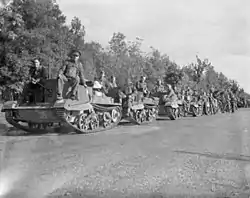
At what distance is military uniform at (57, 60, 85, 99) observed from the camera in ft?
36.4

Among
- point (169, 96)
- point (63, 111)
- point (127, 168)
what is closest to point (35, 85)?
point (63, 111)

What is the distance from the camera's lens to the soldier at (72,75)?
1105cm

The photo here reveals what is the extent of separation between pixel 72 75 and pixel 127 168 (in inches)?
226

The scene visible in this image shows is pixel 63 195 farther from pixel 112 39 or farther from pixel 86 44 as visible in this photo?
pixel 86 44

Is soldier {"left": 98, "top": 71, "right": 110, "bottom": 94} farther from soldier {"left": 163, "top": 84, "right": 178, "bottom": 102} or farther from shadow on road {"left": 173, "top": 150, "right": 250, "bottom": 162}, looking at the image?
shadow on road {"left": 173, "top": 150, "right": 250, "bottom": 162}

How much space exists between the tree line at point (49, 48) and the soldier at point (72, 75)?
14.5 ft

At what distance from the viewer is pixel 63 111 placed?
10.6 meters

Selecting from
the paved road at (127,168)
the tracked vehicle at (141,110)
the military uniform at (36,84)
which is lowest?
the paved road at (127,168)

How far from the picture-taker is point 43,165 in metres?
6.32

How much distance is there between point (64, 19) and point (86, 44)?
14322 mm

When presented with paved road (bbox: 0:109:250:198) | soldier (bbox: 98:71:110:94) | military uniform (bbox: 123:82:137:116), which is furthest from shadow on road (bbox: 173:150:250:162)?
soldier (bbox: 98:71:110:94)

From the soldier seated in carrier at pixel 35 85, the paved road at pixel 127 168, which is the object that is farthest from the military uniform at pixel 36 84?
the paved road at pixel 127 168

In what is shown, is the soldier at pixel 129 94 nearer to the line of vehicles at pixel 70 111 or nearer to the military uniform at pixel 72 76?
the line of vehicles at pixel 70 111

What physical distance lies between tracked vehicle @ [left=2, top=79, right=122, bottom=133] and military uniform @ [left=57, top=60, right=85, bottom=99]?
184 mm
